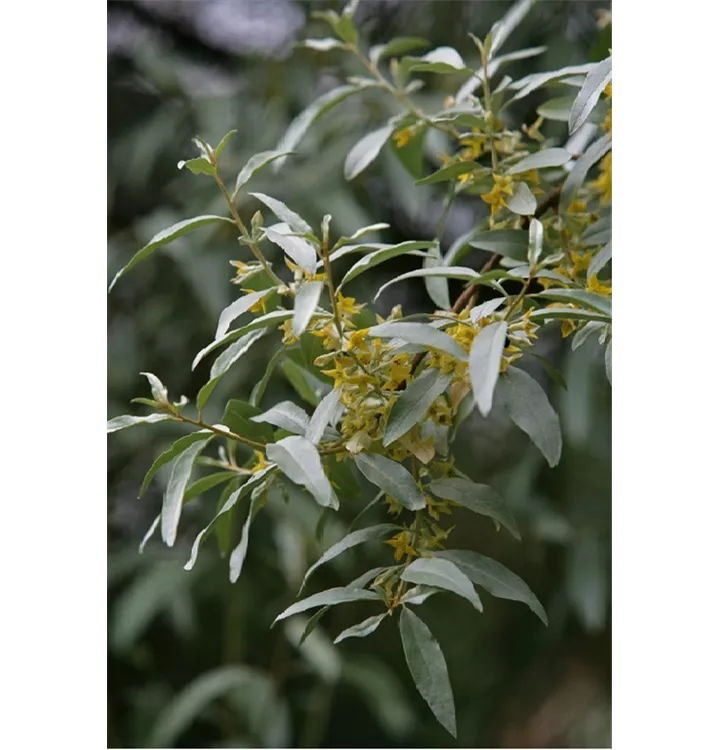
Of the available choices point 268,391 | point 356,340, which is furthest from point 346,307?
point 268,391

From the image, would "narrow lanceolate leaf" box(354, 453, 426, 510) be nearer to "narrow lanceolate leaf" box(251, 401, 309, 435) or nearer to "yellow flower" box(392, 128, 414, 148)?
"narrow lanceolate leaf" box(251, 401, 309, 435)

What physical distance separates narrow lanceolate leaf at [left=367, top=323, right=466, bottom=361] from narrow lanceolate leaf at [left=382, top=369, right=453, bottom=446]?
0.03 m

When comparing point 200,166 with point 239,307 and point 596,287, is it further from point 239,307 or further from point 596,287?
point 596,287

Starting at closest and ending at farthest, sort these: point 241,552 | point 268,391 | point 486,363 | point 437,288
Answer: point 486,363
point 241,552
point 437,288
point 268,391

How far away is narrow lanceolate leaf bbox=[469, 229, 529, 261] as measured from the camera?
1.47 feet

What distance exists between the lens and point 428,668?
0.35 meters

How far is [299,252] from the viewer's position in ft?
1.20

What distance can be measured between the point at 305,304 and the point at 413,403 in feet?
0.20

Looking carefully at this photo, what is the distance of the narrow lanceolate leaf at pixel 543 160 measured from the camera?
435 millimetres

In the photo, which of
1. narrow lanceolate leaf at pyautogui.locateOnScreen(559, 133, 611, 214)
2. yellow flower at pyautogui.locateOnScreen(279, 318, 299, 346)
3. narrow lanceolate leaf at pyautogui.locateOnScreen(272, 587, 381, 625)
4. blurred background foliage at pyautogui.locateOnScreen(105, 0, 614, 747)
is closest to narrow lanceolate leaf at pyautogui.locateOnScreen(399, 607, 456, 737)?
narrow lanceolate leaf at pyautogui.locateOnScreen(272, 587, 381, 625)
